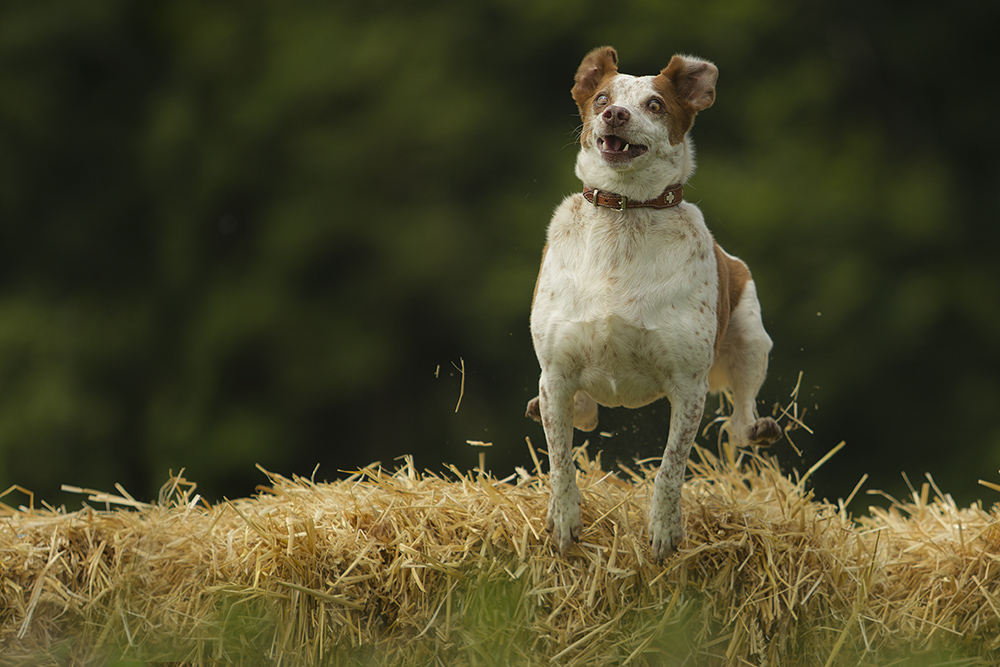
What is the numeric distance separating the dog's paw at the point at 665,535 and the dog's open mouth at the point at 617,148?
4.40 feet

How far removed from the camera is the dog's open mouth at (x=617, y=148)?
358 cm

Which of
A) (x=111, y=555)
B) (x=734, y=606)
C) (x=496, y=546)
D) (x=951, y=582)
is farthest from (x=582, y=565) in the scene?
(x=111, y=555)

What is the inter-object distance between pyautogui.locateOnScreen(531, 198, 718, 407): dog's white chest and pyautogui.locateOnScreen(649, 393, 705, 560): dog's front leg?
0.40ft

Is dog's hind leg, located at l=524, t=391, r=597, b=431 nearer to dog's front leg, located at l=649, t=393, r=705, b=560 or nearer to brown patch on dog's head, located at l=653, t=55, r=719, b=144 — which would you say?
dog's front leg, located at l=649, t=393, r=705, b=560

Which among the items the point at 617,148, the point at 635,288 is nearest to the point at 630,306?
the point at 635,288

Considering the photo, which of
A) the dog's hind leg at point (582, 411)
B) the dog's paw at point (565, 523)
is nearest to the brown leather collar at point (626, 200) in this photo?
the dog's hind leg at point (582, 411)

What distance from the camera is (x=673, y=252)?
3732mm

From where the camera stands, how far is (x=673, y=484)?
3.72 metres

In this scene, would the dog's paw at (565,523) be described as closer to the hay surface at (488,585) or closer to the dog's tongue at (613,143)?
the hay surface at (488,585)

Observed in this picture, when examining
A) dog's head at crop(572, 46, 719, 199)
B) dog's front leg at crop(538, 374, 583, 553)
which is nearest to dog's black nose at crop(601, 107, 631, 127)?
dog's head at crop(572, 46, 719, 199)

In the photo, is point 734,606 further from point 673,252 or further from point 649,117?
point 649,117

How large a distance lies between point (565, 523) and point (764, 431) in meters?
0.91

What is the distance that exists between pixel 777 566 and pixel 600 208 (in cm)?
155

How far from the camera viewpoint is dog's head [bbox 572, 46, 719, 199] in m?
3.60
